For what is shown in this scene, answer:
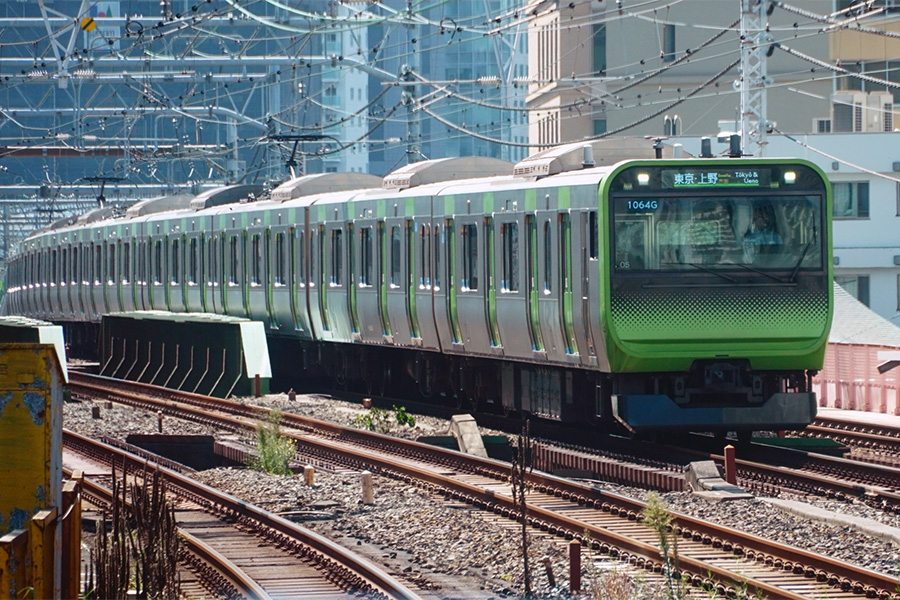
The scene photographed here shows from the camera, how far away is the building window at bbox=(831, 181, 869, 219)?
148 feet

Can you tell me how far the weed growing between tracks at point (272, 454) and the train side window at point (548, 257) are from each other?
3245 mm

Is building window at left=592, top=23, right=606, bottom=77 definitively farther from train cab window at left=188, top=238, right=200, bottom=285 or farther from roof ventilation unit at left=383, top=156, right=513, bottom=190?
roof ventilation unit at left=383, top=156, right=513, bottom=190

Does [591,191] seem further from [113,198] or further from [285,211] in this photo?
[113,198]

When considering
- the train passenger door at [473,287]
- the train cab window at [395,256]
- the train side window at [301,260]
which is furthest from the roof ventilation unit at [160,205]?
the train passenger door at [473,287]

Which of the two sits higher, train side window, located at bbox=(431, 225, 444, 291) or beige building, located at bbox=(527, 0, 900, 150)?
beige building, located at bbox=(527, 0, 900, 150)

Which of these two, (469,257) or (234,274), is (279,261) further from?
(469,257)

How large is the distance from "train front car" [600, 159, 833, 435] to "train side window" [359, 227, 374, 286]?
813 cm

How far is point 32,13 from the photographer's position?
295 ft

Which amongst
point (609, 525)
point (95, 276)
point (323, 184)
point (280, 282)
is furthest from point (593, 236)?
point (95, 276)

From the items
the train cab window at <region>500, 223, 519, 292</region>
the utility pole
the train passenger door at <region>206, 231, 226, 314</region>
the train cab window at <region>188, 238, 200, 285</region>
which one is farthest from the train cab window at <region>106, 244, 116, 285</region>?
the train cab window at <region>500, 223, 519, 292</region>

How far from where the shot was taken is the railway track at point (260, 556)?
10938 millimetres

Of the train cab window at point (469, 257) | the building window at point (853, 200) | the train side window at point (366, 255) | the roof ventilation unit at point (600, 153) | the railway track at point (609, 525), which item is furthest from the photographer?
the building window at point (853, 200)

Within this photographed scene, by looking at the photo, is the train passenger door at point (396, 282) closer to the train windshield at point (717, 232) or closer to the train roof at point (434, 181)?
the train roof at point (434, 181)

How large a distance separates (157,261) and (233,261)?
5183 mm
